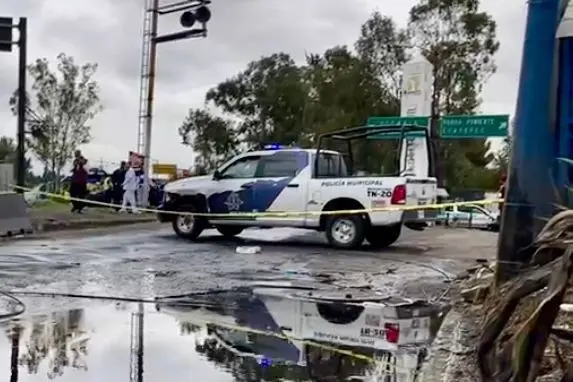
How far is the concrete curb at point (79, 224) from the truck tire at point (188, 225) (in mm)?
3496

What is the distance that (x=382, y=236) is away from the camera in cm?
1794

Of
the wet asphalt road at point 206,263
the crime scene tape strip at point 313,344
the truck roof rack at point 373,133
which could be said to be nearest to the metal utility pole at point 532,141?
the crime scene tape strip at point 313,344

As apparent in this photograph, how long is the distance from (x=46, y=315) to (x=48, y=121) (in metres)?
36.5

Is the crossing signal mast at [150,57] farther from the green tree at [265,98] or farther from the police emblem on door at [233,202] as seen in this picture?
the green tree at [265,98]

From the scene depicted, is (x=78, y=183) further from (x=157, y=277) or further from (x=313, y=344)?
(x=313, y=344)

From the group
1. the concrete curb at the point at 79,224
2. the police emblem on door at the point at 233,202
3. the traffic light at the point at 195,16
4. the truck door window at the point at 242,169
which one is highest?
the traffic light at the point at 195,16

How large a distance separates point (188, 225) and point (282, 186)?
8.01ft

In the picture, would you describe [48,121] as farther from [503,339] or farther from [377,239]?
[503,339]

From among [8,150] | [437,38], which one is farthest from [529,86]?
[8,150]

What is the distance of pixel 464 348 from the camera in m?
6.77

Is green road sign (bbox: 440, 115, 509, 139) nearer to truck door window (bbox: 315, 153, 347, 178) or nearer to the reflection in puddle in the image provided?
truck door window (bbox: 315, 153, 347, 178)

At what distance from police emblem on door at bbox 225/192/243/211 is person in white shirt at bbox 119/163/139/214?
7795 millimetres

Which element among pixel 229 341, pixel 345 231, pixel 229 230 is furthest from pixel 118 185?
pixel 229 341

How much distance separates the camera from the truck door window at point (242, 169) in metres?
18.1
